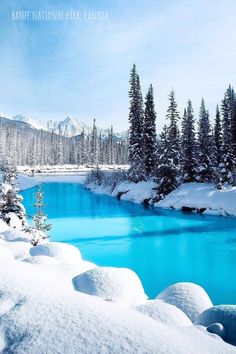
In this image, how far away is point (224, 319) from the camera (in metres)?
5.74

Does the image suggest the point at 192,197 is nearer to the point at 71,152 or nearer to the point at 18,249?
the point at 18,249

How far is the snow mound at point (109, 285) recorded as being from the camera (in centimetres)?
702

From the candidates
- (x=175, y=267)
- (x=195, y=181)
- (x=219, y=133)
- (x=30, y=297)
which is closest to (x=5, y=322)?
(x=30, y=297)

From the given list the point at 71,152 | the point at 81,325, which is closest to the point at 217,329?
the point at 81,325

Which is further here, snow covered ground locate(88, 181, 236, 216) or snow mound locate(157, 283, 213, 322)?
snow covered ground locate(88, 181, 236, 216)

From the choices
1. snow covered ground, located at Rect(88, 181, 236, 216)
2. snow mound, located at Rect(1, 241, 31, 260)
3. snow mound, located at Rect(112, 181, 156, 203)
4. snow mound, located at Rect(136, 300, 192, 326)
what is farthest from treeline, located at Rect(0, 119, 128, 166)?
snow mound, located at Rect(136, 300, 192, 326)

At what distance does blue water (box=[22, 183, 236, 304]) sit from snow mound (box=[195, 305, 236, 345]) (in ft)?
21.7

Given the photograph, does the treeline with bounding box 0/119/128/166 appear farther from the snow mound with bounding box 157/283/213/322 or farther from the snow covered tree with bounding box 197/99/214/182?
the snow mound with bounding box 157/283/213/322

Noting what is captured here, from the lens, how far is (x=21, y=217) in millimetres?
20641

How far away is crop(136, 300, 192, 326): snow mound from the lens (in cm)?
540

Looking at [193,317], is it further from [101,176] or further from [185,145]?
[101,176]

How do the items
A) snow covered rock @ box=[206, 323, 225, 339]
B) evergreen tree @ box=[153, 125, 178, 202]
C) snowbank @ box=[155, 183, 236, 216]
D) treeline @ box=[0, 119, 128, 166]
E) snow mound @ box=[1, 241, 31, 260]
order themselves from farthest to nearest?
treeline @ box=[0, 119, 128, 166]
evergreen tree @ box=[153, 125, 178, 202]
snowbank @ box=[155, 183, 236, 216]
snow mound @ box=[1, 241, 31, 260]
snow covered rock @ box=[206, 323, 225, 339]

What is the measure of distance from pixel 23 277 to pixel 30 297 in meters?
0.95

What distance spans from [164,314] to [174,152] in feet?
109
